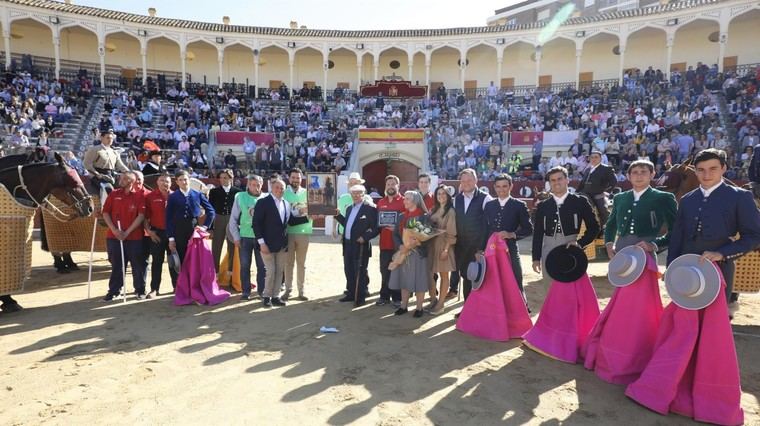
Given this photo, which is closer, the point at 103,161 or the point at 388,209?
the point at 388,209

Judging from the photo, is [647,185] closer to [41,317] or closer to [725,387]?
[725,387]

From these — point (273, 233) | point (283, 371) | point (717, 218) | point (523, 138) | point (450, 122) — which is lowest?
point (283, 371)

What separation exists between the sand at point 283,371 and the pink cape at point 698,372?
0.39 feet

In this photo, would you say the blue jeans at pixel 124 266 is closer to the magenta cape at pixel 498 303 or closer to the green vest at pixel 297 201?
the green vest at pixel 297 201

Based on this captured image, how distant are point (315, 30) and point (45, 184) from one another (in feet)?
84.5

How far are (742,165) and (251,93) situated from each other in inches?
990

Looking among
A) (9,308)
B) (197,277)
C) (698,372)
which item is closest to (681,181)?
(698,372)

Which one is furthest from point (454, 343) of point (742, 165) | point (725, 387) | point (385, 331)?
point (742, 165)

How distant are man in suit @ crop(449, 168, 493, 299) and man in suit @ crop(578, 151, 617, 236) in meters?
2.88

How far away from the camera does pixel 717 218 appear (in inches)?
132

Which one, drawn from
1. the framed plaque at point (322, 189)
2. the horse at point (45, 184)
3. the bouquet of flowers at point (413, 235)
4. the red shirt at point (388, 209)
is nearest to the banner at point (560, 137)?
the framed plaque at point (322, 189)

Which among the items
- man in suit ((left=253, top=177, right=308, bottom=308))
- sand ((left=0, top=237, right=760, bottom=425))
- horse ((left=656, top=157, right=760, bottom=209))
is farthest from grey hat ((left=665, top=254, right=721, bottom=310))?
horse ((left=656, top=157, right=760, bottom=209))

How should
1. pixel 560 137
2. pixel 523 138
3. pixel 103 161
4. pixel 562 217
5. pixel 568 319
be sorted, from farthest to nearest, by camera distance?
1. pixel 523 138
2. pixel 560 137
3. pixel 103 161
4. pixel 562 217
5. pixel 568 319

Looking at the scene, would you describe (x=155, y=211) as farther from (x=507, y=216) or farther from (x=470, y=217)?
(x=507, y=216)
